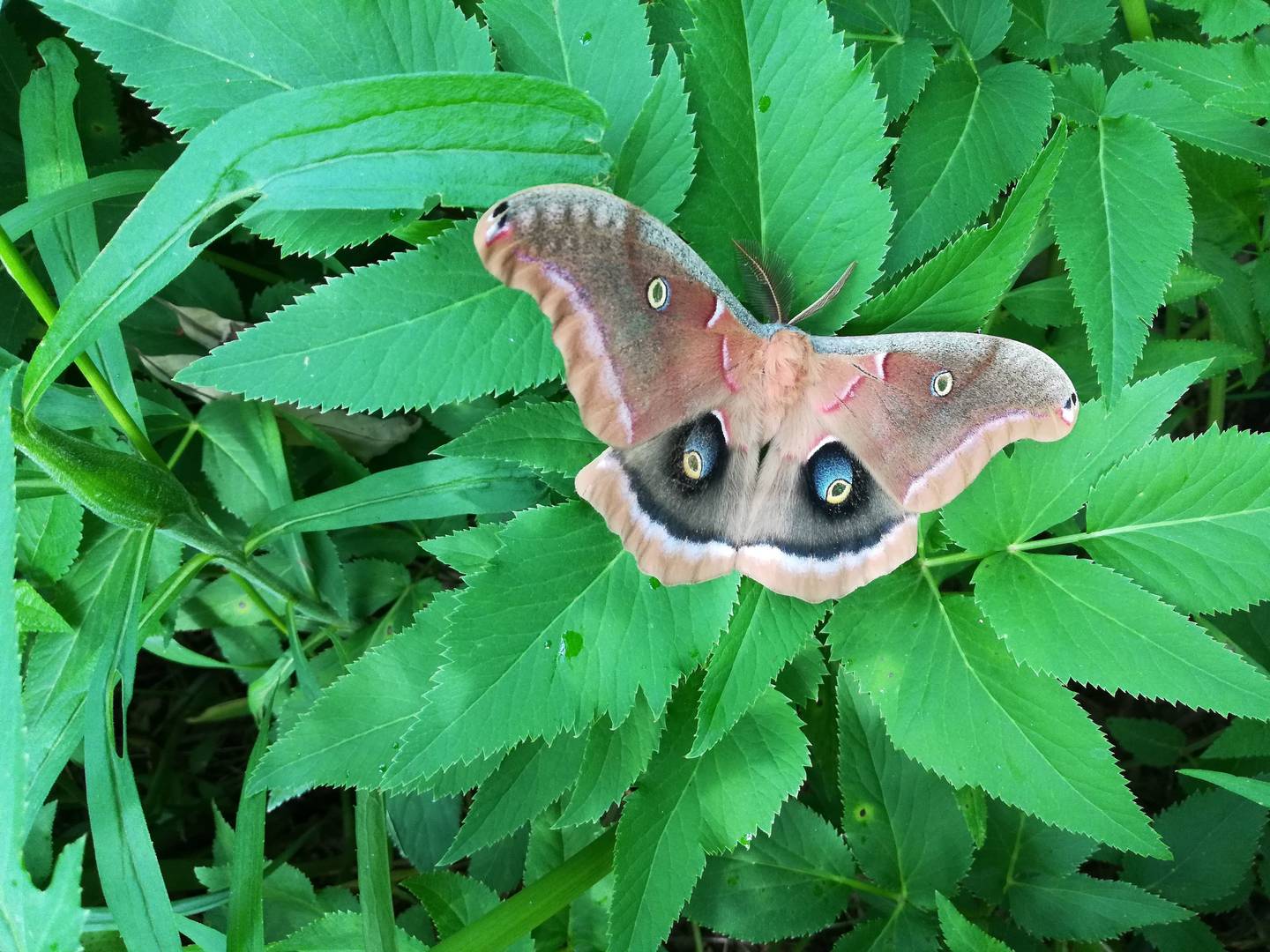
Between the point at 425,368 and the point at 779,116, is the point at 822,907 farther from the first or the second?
the point at 779,116

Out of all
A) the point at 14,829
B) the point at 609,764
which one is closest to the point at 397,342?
the point at 609,764

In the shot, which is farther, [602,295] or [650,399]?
[650,399]

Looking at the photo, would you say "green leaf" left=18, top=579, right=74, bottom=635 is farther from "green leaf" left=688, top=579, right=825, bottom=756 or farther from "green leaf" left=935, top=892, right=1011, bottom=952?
"green leaf" left=935, top=892, right=1011, bottom=952

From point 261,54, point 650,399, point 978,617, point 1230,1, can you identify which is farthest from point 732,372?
point 1230,1

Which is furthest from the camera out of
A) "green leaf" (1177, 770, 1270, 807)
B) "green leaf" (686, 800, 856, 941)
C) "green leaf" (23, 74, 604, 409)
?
"green leaf" (686, 800, 856, 941)

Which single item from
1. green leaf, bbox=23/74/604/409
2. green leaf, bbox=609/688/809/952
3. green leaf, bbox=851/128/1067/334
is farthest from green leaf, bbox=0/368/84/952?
green leaf, bbox=851/128/1067/334

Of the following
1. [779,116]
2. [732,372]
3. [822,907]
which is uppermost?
[779,116]
